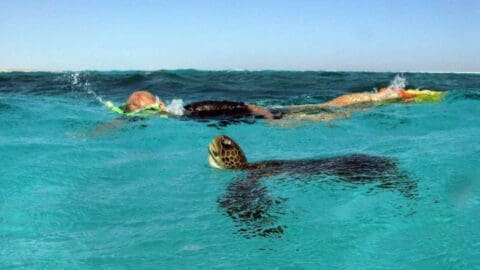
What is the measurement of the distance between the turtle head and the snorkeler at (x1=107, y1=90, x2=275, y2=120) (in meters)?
5.11

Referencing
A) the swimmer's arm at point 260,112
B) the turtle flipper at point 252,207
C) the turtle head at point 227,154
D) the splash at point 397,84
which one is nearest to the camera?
the turtle flipper at point 252,207

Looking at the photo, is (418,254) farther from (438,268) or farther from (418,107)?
(418,107)

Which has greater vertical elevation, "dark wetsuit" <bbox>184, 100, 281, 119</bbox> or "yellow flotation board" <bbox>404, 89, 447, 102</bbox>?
"yellow flotation board" <bbox>404, 89, 447, 102</bbox>

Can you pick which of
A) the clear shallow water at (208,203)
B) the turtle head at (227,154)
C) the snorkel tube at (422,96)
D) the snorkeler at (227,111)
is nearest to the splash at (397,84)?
the snorkel tube at (422,96)

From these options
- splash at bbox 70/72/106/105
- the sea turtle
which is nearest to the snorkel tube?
the sea turtle

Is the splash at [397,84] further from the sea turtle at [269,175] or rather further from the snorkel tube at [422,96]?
the sea turtle at [269,175]

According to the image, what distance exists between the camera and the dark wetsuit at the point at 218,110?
1109cm

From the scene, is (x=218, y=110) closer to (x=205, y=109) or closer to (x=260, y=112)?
(x=205, y=109)

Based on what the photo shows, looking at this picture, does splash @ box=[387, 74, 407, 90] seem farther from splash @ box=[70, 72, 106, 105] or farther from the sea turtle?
the sea turtle

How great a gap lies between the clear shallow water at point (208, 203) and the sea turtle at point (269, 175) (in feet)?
0.38

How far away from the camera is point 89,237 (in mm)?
4180

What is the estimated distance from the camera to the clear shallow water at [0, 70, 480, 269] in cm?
366

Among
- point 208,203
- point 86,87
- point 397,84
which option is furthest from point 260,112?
point 86,87

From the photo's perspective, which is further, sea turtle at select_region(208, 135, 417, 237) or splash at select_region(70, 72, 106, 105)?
splash at select_region(70, 72, 106, 105)
